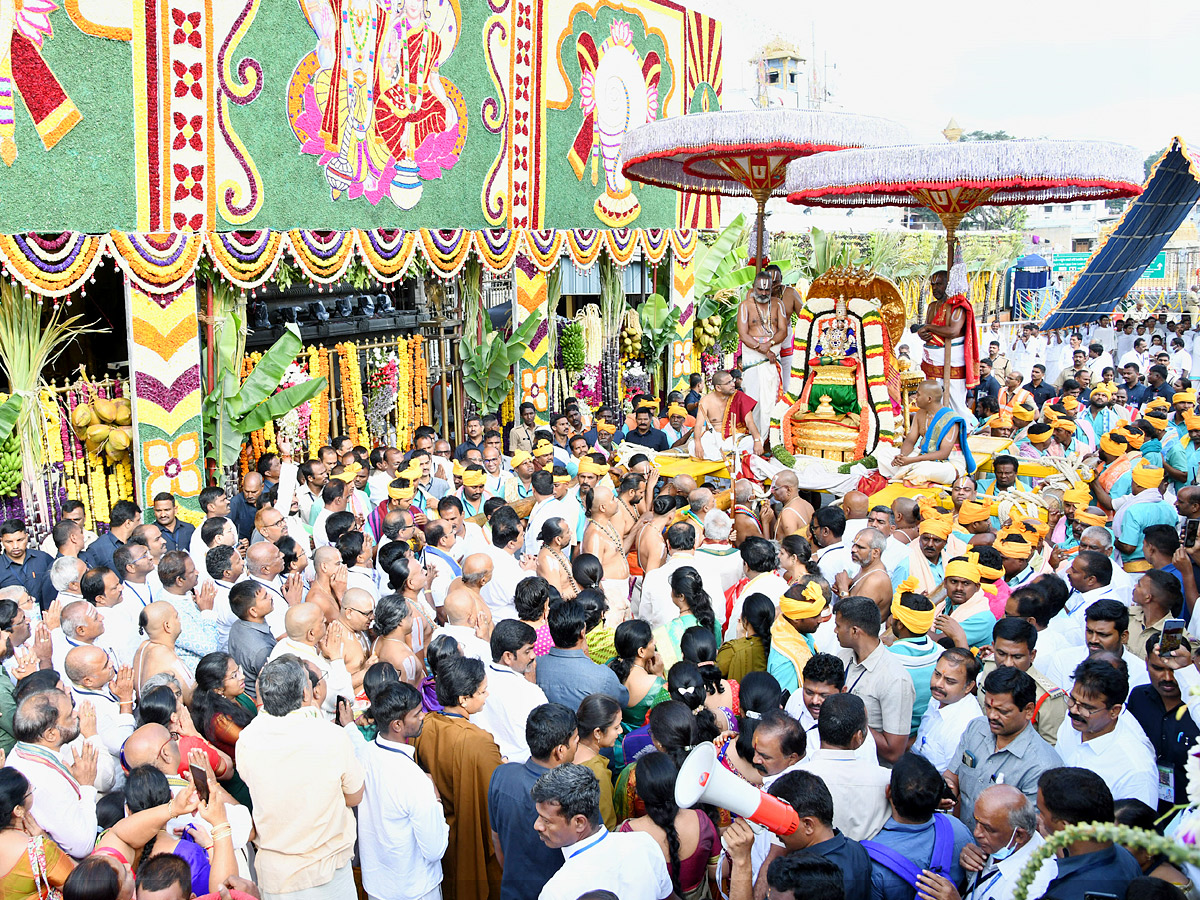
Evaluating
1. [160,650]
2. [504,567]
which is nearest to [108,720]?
[160,650]

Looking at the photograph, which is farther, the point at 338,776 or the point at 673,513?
the point at 673,513

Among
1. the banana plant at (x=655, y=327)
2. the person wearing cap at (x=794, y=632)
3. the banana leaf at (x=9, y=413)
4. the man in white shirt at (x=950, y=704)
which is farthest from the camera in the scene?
the banana plant at (x=655, y=327)

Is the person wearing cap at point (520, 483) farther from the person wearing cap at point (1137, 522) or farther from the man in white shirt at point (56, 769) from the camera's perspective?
the man in white shirt at point (56, 769)

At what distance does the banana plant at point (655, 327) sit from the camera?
54.5 feet

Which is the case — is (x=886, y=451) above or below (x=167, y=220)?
below

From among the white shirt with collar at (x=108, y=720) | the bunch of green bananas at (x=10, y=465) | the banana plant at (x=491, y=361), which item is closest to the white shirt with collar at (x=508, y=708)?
the white shirt with collar at (x=108, y=720)

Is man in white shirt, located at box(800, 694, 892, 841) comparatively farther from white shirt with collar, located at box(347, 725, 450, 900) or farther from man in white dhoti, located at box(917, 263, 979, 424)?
man in white dhoti, located at box(917, 263, 979, 424)

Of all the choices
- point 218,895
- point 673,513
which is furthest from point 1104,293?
point 218,895

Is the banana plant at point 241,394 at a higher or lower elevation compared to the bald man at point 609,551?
higher

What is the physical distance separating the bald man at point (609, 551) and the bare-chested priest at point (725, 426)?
3.75m

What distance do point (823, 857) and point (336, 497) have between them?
5.30 meters

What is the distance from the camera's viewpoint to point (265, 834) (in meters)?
4.04

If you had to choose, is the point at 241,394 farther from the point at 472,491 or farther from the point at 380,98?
the point at 380,98

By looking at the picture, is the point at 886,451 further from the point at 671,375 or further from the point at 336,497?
the point at 671,375
